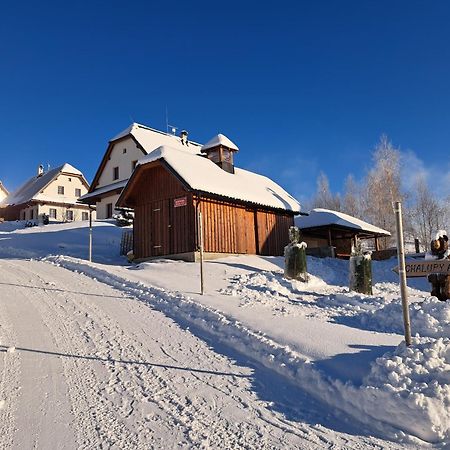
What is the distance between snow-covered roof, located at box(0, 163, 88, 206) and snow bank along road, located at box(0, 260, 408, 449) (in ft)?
130

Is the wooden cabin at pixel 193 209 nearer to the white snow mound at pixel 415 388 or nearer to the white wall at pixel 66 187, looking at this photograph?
the white snow mound at pixel 415 388

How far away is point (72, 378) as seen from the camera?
5742mm

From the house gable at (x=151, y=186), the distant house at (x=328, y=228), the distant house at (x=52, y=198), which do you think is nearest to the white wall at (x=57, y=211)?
the distant house at (x=52, y=198)

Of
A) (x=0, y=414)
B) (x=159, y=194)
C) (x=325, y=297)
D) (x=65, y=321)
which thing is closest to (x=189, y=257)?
(x=159, y=194)

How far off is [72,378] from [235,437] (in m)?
2.41

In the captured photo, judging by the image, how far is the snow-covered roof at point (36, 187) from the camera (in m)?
45.2

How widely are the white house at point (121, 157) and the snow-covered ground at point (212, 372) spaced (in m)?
23.8

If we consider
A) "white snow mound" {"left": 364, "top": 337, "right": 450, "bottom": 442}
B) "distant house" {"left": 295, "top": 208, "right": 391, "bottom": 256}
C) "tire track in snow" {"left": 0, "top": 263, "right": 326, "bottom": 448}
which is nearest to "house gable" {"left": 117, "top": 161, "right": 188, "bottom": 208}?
"tire track in snow" {"left": 0, "top": 263, "right": 326, "bottom": 448}

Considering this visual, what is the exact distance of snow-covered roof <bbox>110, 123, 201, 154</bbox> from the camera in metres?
33.4

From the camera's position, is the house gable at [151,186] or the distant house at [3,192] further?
the distant house at [3,192]

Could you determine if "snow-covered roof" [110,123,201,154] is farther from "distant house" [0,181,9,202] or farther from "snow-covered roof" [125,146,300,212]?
"distant house" [0,181,9,202]

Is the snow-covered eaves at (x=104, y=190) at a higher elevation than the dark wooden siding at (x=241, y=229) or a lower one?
higher

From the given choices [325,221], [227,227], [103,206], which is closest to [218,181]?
[227,227]

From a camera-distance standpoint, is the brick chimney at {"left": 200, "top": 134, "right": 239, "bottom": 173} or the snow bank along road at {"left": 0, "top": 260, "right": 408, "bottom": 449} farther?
the brick chimney at {"left": 200, "top": 134, "right": 239, "bottom": 173}
